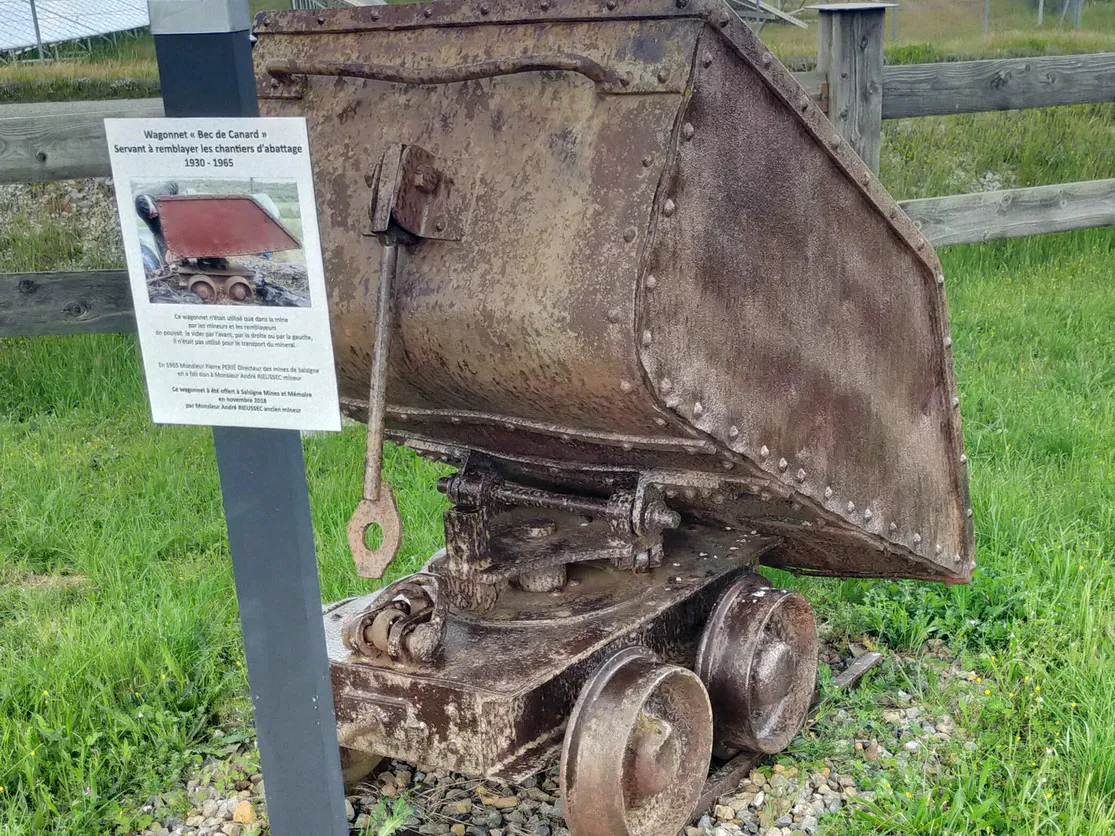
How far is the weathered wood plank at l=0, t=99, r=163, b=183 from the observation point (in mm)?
4594

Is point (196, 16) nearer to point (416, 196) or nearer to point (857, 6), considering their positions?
point (416, 196)

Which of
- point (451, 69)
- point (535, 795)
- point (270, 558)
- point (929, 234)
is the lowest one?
point (535, 795)

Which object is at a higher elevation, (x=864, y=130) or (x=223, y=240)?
(x=864, y=130)

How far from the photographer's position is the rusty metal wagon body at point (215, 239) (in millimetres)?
1695

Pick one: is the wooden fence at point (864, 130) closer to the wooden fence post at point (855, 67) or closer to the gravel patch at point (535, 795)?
the wooden fence post at point (855, 67)

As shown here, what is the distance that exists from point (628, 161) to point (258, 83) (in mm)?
947

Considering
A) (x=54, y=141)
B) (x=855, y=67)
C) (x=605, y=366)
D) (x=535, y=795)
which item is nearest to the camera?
(x=605, y=366)

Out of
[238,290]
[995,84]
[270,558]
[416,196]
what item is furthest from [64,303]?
[995,84]

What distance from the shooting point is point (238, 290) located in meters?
1.74

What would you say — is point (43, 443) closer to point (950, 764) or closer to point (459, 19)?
point (459, 19)

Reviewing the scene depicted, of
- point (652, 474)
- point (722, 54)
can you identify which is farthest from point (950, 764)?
point (722, 54)

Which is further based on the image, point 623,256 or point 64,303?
point 64,303

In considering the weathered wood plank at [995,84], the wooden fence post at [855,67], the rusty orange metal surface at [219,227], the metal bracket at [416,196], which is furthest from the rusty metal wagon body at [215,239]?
the weathered wood plank at [995,84]

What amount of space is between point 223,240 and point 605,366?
705mm
